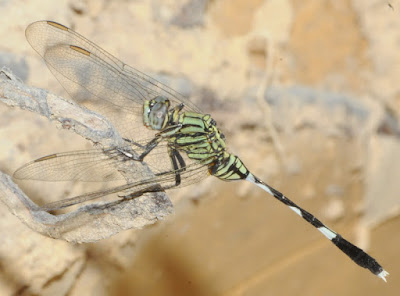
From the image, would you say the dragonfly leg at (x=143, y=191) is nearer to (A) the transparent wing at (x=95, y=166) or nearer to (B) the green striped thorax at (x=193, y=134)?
(A) the transparent wing at (x=95, y=166)

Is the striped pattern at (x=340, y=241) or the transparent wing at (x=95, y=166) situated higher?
the transparent wing at (x=95, y=166)

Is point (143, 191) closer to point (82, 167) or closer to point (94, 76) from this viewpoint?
point (82, 167)

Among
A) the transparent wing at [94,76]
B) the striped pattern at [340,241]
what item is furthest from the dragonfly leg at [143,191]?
the striped pattern at [340,241]

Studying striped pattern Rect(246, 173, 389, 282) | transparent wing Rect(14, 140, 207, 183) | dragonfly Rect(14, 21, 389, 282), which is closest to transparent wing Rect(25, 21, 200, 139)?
dragonfly Rect(14, 21, 389, 282)

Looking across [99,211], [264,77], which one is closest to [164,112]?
[99,211]

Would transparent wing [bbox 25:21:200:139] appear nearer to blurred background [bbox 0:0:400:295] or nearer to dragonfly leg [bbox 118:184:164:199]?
blurred background [bbox 0:0:400:295]

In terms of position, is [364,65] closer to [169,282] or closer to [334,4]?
[334,4]

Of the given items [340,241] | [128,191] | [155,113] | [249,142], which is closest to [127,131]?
[155,113]

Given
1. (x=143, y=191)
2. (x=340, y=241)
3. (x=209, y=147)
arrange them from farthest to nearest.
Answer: (x=340, y=241) → (x=209, y=147) → (x=143, y=191)
